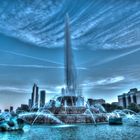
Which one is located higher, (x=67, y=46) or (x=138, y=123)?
(x=67, y=46)

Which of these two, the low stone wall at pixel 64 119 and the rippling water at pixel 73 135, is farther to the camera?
the low stone wall at pixel 64 119

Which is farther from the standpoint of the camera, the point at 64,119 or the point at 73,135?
the point at 64,119

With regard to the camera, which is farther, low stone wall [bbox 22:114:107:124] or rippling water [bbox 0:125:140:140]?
low stone wall [bbox 22:114:107:124]

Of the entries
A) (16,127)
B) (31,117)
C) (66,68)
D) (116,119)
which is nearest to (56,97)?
(66,68)

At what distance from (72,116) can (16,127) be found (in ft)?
91.7

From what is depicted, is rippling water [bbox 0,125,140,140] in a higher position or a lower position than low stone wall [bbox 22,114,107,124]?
lower

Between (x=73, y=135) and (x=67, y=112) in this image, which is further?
(x=67, y=112)

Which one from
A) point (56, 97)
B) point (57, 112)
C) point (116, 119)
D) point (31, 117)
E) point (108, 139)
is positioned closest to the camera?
point (108, 139)

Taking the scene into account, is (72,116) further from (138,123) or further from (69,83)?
(69,83)

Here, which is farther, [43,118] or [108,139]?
[43,118]

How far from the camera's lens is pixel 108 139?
32062mm

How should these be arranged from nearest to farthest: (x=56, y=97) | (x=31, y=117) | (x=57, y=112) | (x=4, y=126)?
1. (x=4, y=126)
2. (x=31, y=117)
3. (x=57, y=112)
4. (x=56, y=97)

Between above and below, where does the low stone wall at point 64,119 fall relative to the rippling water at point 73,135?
above

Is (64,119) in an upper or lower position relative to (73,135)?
upper
